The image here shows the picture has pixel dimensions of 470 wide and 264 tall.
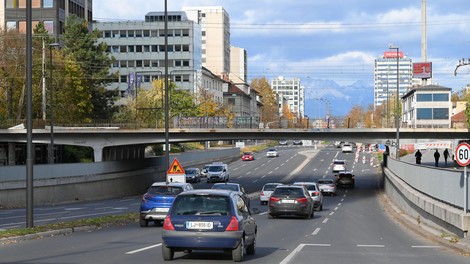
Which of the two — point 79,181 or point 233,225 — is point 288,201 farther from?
point 79,181

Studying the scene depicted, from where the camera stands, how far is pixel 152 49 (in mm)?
142000

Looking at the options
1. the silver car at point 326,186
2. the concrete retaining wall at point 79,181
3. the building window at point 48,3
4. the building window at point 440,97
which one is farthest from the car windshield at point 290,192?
the building window at point 440,97

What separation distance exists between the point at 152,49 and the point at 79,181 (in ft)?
277

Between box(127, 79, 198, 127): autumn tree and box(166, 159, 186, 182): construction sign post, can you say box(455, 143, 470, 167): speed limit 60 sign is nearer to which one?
box(166, 159, 186, 182): construction sign post

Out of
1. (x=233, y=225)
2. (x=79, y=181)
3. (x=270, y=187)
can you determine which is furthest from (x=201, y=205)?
(x=79, y=181)

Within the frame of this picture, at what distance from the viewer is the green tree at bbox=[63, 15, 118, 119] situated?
296 feet

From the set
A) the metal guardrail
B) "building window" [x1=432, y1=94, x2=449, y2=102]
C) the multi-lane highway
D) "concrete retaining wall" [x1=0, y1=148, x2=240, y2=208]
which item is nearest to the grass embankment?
the multi-lane highway

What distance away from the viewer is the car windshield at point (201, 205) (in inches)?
625

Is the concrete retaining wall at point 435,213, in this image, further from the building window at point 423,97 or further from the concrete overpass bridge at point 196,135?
the building window at point 423,97

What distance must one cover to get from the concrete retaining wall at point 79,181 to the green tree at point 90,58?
42.6 ft

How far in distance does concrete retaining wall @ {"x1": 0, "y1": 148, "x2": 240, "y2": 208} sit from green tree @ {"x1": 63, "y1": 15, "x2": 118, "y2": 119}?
42.6 ft

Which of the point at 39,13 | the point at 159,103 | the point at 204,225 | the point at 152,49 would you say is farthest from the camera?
the point at 152,49

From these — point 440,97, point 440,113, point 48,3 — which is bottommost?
point 440,113

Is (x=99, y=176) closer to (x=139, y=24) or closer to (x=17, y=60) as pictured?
(x=17, y=60)
